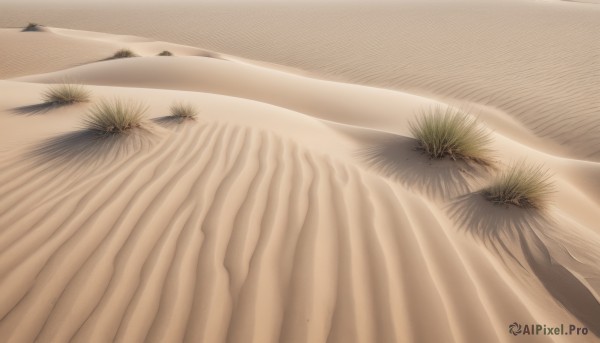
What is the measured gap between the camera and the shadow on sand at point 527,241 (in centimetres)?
205

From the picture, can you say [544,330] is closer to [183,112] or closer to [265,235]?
[265,235]

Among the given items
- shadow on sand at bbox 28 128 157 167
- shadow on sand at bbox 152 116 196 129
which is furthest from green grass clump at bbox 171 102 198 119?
shadow on sand at bbox 28 128 157 167

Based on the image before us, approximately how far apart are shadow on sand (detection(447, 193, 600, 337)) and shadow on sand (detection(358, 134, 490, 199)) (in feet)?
0.70

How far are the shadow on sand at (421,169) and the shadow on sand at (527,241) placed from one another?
21 centimetres

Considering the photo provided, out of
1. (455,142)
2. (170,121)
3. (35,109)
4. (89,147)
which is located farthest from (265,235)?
(35,109)

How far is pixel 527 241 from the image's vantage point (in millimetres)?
2510

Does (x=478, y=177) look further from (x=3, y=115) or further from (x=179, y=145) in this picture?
(x=3, y=115)

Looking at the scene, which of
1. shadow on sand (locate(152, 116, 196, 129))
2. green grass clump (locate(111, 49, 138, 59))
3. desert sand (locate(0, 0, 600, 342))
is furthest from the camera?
green grass clump (locate(111, 49, 138, 59))

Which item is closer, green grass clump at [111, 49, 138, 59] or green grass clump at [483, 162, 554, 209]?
green grass clump at [483, 162, 554, 209]

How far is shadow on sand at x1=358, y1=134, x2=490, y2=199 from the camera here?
3.21 m

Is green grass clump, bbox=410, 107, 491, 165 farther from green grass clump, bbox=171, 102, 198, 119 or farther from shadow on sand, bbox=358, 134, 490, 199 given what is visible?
green grass clump, bbox=171, 102, 198, 119

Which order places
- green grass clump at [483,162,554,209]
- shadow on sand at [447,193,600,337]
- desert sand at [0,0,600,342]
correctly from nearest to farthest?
desert sand at [0,0,600,342], shadow on sand at [447,193,600,337], green grass clump at [483,162,554,209]

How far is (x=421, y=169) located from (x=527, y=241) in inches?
49.3

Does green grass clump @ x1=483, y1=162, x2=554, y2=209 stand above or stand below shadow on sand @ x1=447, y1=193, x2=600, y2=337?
Result: above
